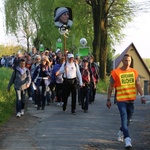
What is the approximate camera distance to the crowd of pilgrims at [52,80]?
39.1ft

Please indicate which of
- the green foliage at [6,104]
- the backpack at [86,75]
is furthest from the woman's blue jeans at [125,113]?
the backpack at [86,75]

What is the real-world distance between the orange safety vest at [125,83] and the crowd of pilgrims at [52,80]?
405 centimetres

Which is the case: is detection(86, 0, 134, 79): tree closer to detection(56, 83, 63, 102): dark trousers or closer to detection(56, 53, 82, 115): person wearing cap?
detection(56, 83, 63, 102): dark trousers

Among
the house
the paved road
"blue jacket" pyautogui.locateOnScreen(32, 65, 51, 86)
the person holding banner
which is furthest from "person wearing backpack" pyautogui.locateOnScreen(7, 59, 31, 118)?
the house

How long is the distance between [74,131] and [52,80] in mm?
5035

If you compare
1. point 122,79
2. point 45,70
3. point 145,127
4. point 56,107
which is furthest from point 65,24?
point 122,79

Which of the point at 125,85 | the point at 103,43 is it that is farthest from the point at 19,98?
the point at 103,43

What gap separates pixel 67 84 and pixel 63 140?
4.12 metres

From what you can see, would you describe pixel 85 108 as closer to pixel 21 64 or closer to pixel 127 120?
pixel 21 64

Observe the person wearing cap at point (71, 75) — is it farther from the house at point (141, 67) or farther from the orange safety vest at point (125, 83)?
the house at point (141, 67)

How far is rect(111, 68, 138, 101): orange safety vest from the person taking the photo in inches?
329

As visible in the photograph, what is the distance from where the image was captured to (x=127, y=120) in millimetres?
8602

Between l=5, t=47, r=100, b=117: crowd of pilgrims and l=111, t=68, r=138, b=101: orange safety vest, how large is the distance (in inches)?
160

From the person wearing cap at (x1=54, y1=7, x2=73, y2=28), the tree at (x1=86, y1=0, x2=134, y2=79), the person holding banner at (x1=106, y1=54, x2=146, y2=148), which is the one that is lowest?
the person holding banner at (x1=106, y1=54, x2=146, y2=148)
